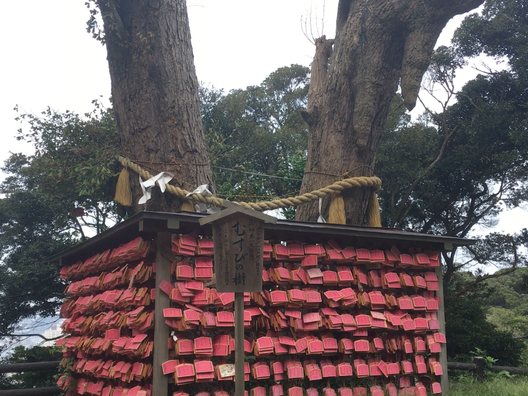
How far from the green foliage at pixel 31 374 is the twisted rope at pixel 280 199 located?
4583 millimetres

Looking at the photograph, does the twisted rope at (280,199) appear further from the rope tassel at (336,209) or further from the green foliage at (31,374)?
the green foliage at (31,374)

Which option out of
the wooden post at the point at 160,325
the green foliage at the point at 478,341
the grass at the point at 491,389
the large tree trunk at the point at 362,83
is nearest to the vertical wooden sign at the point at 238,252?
the wooden post at the point at 160,325

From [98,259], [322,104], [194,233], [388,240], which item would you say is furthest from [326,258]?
[322,104]

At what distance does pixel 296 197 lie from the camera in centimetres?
658

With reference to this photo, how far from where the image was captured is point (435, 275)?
20.7 feet

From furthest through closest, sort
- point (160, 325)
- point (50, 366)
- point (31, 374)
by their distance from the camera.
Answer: point (31, 374) → point (50, 366) → point (160, 325)

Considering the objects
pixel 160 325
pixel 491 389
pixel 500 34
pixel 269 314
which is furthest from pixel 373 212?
pixel 500 34

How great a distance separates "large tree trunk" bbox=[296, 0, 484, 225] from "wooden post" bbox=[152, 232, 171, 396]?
11.4 ft

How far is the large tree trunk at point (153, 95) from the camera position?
7262 millimetres

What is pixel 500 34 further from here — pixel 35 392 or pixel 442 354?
pixel 35 392

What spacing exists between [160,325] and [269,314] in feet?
3.64

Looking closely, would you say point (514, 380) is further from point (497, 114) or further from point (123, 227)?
point (497, 114)

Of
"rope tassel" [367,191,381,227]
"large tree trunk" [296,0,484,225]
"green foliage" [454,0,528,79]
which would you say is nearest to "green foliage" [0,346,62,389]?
"large tree trunk" [296,0,484,225]

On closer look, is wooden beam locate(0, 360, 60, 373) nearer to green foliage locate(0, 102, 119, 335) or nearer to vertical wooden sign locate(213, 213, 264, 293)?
green foliage locate(0, 102, 119, 335)
